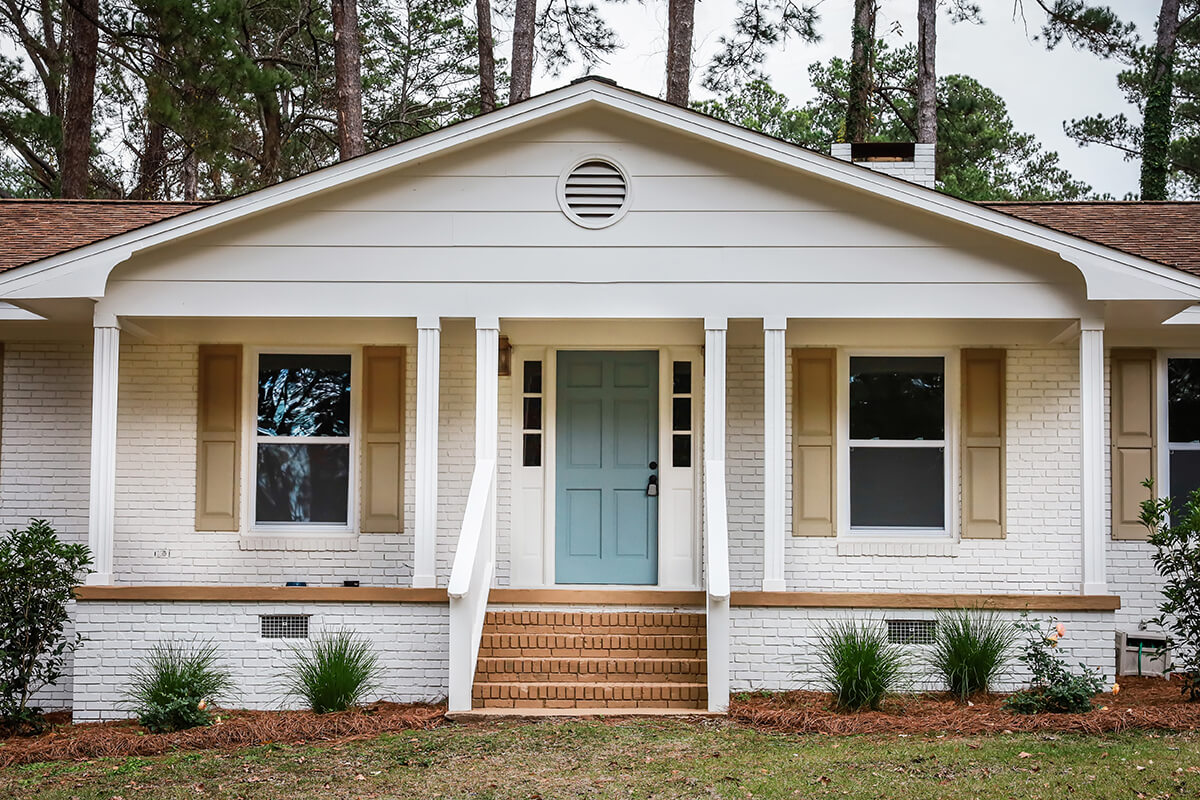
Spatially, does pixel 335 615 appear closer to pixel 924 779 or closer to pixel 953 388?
pixel 924 779

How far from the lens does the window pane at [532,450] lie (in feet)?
32.6

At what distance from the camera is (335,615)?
842cm

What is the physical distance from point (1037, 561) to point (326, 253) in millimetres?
6259

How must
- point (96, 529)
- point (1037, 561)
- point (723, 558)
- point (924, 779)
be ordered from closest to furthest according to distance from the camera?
point (924, 779) → point (723, 558) → point (96, 529) → point (1037, 561)

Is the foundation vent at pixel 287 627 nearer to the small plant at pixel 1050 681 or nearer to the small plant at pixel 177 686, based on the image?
the small plant at pixel 177 686

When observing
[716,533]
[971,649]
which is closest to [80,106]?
[716,533]

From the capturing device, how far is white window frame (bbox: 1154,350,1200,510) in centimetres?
995

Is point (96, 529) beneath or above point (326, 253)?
beneath

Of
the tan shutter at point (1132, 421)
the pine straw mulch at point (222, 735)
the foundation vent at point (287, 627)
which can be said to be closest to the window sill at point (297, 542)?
the foundation vent at point (287, 627)

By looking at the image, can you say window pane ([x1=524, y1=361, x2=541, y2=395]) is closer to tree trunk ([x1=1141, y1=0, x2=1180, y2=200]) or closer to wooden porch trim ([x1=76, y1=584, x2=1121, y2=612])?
wooden porch trim ([x1=76, y1=584, x2=1121, y2=612])

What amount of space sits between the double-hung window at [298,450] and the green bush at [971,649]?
4.92 m

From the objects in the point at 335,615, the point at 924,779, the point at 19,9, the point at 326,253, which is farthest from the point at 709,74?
the point at 924,779

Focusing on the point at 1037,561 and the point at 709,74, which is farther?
the point at 709,74

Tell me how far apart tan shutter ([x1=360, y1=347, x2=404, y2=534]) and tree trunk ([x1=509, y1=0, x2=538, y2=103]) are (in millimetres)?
9565
